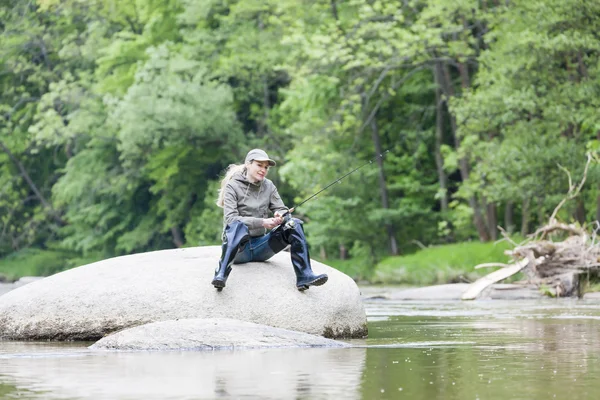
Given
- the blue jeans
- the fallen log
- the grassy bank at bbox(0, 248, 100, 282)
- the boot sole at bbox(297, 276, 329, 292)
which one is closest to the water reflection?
the boot sole at bbox(297, 276, 329, 292)

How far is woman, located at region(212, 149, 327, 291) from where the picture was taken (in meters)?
12.7

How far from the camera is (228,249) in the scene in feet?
41.6

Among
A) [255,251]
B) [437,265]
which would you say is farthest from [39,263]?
[255,251]

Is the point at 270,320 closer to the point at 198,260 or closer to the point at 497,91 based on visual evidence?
the point at 198,260

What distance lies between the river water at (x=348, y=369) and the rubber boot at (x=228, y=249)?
126cm

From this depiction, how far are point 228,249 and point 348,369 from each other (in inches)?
148

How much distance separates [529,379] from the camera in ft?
27.3

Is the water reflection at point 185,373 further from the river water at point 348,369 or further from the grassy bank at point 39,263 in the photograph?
the grassy bank at point 39,263

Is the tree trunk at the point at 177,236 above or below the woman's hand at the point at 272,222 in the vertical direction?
below

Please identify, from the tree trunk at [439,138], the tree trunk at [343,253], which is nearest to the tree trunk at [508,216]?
the tree trunk at [439,138]

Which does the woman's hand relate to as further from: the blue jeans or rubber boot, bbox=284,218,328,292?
the blue jeans

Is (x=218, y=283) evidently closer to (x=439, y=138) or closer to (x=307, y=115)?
(x=439, y=138)

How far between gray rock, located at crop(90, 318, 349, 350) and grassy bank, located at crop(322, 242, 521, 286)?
56.2 feet

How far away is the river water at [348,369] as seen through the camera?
25.3 feet
